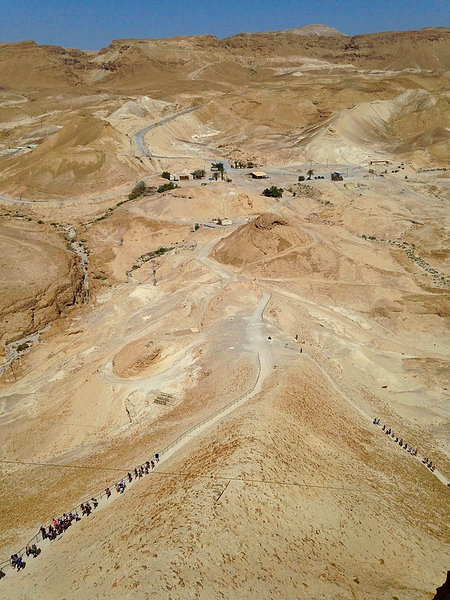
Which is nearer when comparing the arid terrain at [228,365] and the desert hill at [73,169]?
the arid terrain at [228,365]

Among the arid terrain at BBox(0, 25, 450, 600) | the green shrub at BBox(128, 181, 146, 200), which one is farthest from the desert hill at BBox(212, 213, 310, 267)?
the green shrub at BBox(128, 181, 146, 200)

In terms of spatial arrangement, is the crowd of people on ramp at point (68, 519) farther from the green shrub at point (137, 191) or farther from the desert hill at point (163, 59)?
the desert hill at point (163, 59)

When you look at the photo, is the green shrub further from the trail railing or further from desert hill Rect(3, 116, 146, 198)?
the trail railing

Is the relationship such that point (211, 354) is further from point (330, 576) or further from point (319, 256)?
point (319, 256)

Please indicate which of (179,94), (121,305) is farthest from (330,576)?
(179,94)

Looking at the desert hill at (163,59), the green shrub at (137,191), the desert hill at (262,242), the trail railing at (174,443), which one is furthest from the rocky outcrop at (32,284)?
the desert hill at (163,59)

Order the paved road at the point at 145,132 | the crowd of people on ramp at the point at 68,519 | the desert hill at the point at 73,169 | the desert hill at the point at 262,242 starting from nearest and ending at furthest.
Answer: the crowd of people on ramp at the point at 68,519 → the desert hill at the point at 262,242 → the desert hill at the point at 73,169 → the paved road at the point at 145,132
